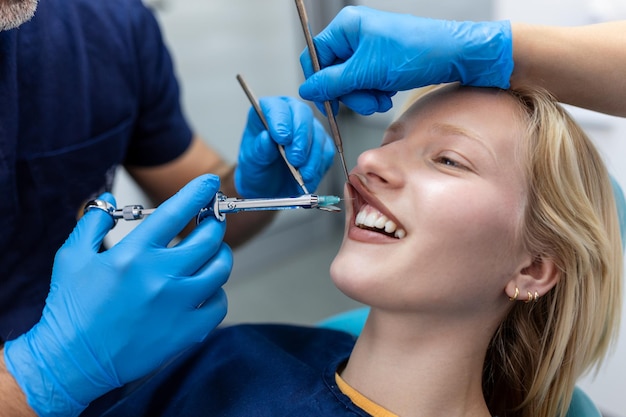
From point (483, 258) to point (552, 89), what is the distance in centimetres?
33

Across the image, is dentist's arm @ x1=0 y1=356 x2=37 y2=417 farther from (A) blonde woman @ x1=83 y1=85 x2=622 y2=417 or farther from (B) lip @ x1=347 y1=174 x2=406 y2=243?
(B) lip @ x1=347 y1=174 x2=406 y2=243

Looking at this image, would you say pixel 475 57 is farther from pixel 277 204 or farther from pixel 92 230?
pixel 92 230

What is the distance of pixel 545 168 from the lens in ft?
3.21

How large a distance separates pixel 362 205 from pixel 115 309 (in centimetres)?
45

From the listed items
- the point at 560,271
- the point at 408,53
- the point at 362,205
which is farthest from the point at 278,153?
the point at 560,271

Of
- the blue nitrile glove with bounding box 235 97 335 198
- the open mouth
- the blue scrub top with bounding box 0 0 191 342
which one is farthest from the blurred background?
the open mouth

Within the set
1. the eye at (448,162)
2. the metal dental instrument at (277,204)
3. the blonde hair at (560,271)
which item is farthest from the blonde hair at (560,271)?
the metal dental instrument at (277,204)

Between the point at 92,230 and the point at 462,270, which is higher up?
the point at 92,230

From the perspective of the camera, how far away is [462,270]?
3.13ft

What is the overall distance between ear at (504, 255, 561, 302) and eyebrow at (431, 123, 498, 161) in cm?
21

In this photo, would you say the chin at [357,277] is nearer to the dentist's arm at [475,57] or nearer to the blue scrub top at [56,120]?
the dentist's arm at [475,57]

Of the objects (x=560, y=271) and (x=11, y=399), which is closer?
(x=11, y=399)

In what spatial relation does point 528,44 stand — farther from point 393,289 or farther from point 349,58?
point 393,289

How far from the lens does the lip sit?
3.17ft
